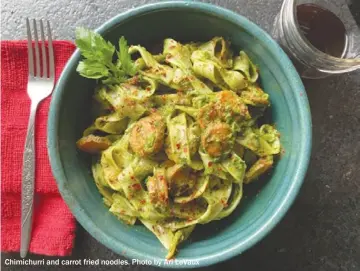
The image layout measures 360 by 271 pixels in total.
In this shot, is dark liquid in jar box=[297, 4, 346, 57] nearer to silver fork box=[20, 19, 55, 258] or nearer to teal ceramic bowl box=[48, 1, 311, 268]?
teal ceramic bowl box=[48, 1, 311, 268]

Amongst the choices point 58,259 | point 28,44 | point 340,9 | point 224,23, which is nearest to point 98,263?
point 58,259

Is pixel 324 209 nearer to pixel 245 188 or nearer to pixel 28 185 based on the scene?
pixel 245 188

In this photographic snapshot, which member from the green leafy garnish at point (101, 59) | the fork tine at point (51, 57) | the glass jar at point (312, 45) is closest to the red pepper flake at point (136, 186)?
the green leafy garnish at point (101, 59)

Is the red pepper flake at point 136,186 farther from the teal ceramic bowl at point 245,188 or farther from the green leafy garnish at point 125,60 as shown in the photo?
the green leafy garnish at point 125,60

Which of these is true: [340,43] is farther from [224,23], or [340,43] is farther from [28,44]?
[28,44]

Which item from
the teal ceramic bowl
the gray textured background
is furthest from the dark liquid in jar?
the teal ceramic bowl

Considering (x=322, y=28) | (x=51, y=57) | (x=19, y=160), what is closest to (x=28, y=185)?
(x=19, y=160)
